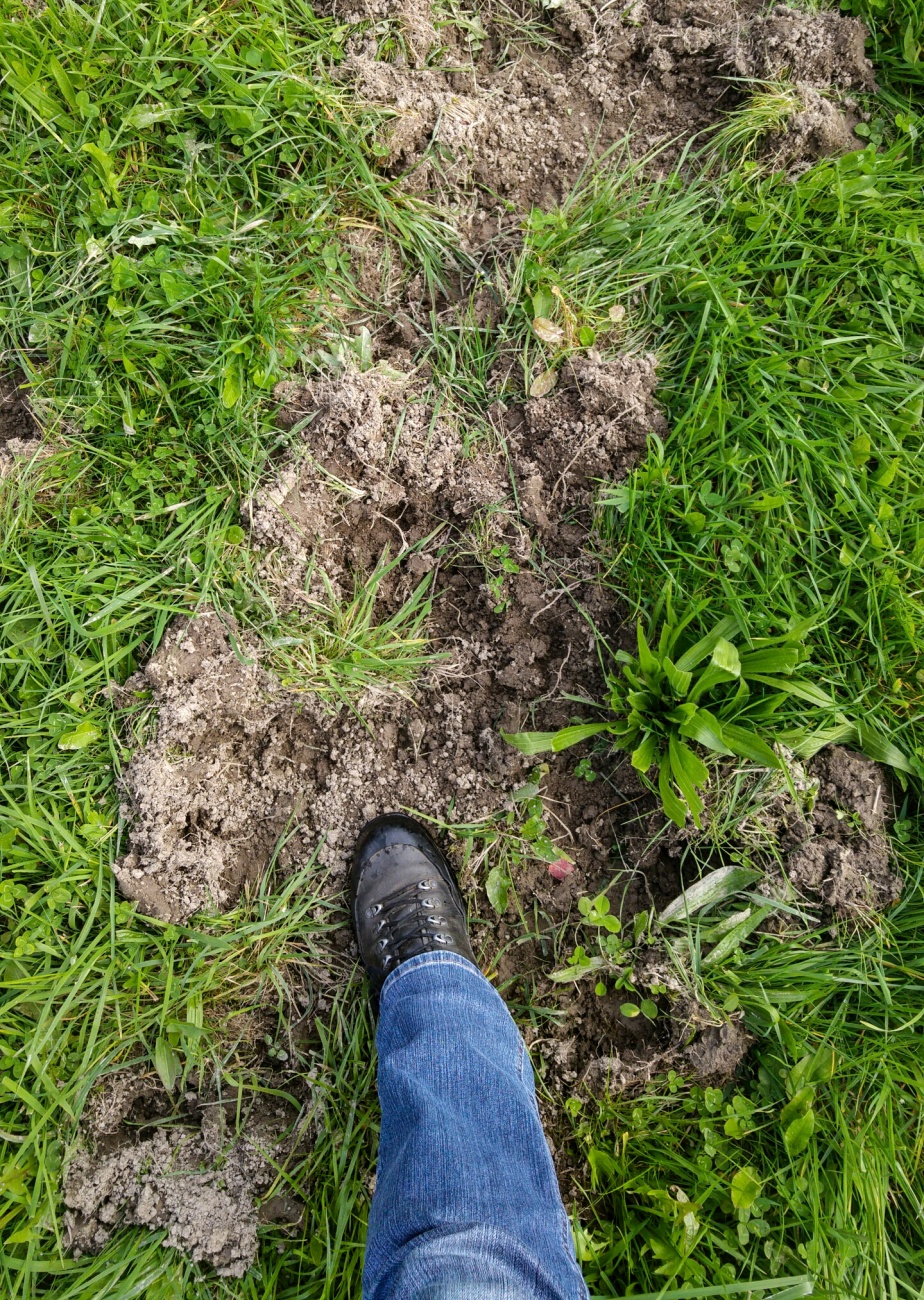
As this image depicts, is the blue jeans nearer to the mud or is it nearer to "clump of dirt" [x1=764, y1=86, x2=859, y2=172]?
the mud

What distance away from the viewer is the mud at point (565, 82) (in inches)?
82.9

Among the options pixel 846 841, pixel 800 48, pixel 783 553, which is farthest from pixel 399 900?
pixel 800 48

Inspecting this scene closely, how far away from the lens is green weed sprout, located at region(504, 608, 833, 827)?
1.78 m

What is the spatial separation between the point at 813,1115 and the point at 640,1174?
0.44 m

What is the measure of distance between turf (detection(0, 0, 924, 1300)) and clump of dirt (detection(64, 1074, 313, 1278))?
6 cm

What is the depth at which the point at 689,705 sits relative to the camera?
174 centimetres

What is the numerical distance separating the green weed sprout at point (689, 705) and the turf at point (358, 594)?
0.30 ft

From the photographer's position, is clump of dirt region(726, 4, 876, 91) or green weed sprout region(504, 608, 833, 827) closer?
green weed sprout region(504, 608, 833, 827)

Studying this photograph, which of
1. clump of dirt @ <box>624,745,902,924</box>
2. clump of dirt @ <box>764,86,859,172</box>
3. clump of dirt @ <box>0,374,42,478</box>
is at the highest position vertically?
clump of dirt @ <box>764,86,859,172</box>

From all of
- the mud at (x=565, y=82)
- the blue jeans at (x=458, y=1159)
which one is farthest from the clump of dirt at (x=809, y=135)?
the blue jeans at (x=458, y=1159)

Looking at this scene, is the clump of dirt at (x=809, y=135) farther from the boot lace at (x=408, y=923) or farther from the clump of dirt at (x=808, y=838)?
the boot lace at (x=408, y=923)

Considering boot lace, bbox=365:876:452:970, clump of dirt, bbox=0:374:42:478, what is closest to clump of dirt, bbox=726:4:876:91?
clump of dirt, bbox=0:374:42:478

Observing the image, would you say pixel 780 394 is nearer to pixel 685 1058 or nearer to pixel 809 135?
pixel 809 135

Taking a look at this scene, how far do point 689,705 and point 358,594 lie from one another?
36.9 inches
